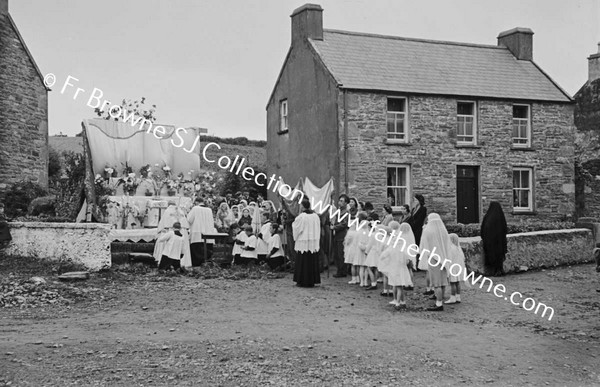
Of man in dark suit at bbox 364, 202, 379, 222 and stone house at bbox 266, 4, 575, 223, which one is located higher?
stone house at bbox 266, 4, 575, 223

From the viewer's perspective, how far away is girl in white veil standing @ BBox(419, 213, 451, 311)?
12.6 metres

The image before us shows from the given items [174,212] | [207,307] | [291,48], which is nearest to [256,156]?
[291,48]

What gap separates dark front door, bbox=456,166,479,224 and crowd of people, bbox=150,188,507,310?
957 cm

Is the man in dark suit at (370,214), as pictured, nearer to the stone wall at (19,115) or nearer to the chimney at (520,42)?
the stone wall at (19,115)

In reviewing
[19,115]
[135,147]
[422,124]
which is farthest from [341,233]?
[19,115]

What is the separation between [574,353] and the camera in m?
9.49

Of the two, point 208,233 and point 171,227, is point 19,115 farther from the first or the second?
point 171,227

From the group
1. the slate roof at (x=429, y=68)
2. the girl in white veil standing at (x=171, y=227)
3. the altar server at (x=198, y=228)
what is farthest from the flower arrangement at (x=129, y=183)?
the slate roof at (x=429, y=68)

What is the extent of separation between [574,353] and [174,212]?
9.91 m

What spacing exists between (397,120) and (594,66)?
14852mm

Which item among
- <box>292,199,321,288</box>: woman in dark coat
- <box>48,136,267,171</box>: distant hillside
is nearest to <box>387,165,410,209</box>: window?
<box>292,199,321,288</box>: woman in dark coat

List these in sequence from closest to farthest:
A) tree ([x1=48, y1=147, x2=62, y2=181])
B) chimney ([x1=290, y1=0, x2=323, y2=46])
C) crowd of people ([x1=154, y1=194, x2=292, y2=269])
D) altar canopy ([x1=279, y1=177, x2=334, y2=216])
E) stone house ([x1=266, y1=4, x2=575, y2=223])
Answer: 1. crowd of people ([x1=154, y1=194, x2=292, y2=269])
2. altar canopy ([x1=279, y1=177, x2=334, y2=216])
3. stone house ([x1=266, y1=4, x2=575, y2=223])
4. chimney ([x1=290, y1=0, x2=323, y2=46])
5. tree ([x1=48, y1=147, x2=62, y2=181])

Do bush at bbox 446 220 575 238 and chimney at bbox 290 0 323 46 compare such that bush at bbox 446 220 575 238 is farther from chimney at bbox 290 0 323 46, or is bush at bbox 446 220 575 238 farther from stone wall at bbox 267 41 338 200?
chimney at bbox 290 0 323 46

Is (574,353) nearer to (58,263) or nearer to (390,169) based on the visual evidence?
(58,263)
